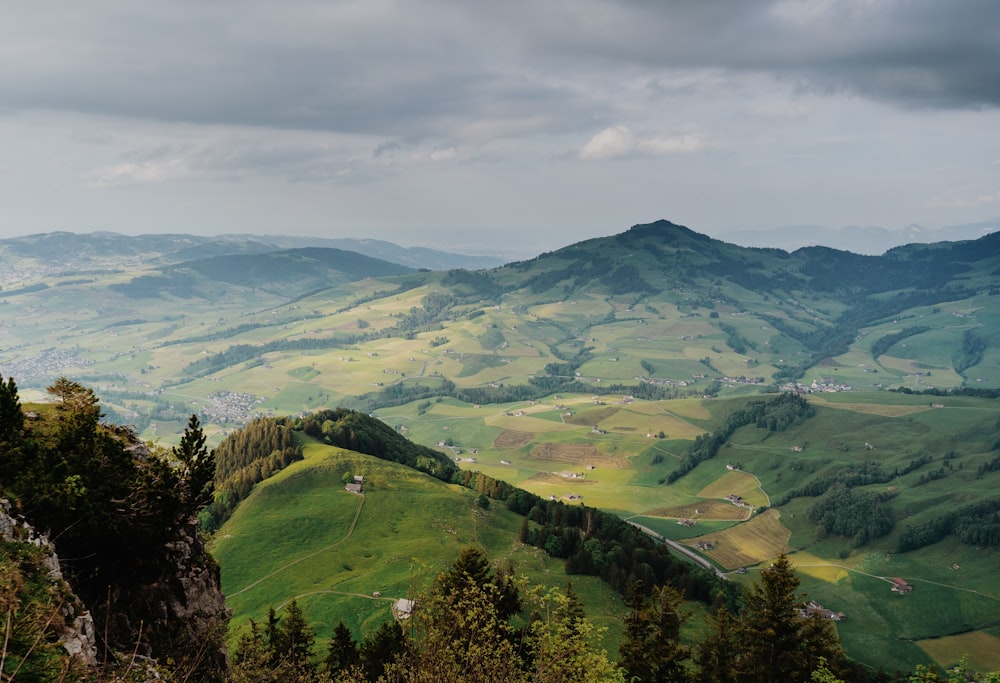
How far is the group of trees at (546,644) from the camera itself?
31281mm

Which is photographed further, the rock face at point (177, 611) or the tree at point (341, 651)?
the tree at point (341, 651)

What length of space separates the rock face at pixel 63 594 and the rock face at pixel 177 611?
474 centimetres

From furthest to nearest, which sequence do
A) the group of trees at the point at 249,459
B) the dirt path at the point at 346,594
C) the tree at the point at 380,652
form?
1. the group of trees at the point at 249,459
2. the dirt path at the point at 346,594
3. the tree at the point at 380,652

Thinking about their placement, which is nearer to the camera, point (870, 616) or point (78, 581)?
point (78, 581)

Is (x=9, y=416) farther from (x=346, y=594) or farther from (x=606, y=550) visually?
(x=606, y=550)

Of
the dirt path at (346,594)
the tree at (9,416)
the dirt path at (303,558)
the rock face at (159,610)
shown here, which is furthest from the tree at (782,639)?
the dirt path at (303,558)

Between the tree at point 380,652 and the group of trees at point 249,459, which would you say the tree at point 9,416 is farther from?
the group of trees at point 249,459

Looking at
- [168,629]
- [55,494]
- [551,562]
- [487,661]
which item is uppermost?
[55,494]

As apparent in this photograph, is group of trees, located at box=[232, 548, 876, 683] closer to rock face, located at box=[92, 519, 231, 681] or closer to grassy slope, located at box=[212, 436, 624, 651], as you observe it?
rock face, located at box=[92, 519, 231, 681]

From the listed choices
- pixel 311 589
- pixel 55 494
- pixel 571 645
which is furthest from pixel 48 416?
pixel 311 589

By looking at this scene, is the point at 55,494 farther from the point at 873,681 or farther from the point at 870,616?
the point at 870,616


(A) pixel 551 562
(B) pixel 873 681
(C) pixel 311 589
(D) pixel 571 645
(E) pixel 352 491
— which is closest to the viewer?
(D) pixel 571 645

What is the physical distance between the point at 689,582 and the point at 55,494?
129428 millimetres

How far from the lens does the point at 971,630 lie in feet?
598
